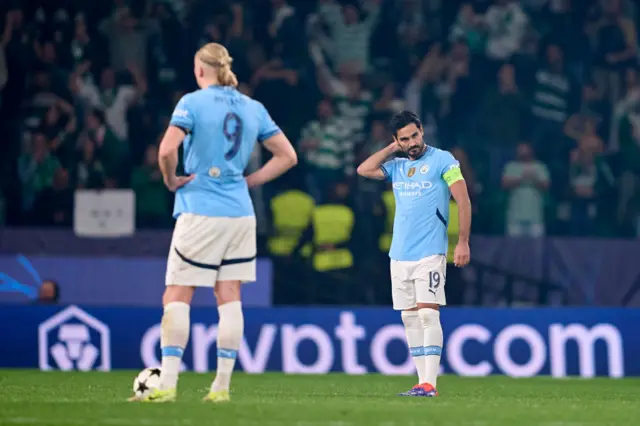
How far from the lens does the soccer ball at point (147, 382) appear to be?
8.86 meters

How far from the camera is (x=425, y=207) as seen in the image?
10719 millimetres

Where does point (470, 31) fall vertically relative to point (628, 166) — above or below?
above

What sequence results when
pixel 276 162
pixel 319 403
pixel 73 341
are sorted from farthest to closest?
pixel 73 341
pixel 319 403
pixel 276 162

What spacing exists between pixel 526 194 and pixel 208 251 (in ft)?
34.0

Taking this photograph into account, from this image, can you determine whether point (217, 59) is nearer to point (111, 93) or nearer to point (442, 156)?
point (442, 156)

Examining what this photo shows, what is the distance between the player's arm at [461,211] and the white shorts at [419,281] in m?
0.28

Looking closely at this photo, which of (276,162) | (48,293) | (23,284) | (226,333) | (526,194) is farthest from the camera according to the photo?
(526,194)

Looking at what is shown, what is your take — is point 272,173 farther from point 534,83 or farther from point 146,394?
point 534,83

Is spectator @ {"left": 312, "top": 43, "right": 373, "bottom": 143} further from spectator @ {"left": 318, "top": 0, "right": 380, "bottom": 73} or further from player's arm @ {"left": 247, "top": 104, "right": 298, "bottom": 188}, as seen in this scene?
player's arm @ {"left": 247, "top": 104, "right": 298, "bottom": 188}

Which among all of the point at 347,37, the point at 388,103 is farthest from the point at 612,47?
the point at 347,37

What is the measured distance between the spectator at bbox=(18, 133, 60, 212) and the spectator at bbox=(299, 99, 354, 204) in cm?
346

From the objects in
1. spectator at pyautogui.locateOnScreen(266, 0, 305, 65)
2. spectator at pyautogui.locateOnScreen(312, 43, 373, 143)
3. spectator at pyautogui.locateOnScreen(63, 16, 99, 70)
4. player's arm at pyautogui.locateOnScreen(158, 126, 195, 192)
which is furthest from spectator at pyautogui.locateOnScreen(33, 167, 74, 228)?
player's arm at pyautogui.locateOnScreen(158, 126, 195, 192)

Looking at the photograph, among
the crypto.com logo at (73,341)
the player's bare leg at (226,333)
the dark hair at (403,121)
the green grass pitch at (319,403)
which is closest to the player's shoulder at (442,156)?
the dark hair at (403,121)

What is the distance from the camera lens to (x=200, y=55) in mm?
8805
